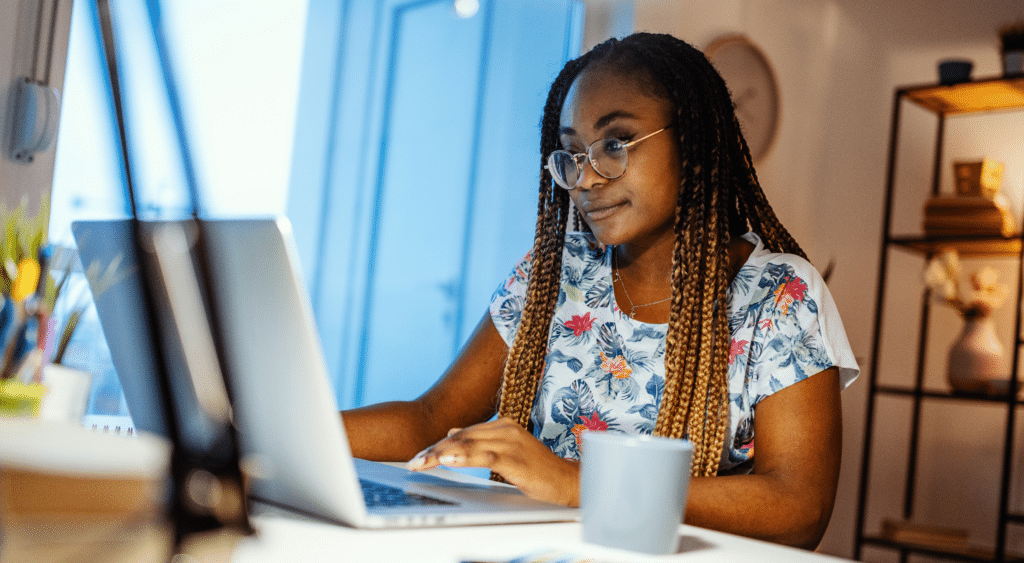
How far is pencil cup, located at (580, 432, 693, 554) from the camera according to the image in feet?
1.89

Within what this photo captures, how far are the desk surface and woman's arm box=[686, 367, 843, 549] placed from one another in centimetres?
18

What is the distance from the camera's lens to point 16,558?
0.95 ft

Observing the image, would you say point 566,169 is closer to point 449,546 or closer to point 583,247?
point 583,247

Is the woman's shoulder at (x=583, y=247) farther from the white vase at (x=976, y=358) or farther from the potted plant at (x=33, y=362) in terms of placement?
the white vase at (x=976, y=358)

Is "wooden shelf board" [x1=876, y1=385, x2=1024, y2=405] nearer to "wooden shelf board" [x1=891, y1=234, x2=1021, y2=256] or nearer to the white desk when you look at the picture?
"wooden shelf board" [x1=891, y1=234, x2=1021, y2=256]

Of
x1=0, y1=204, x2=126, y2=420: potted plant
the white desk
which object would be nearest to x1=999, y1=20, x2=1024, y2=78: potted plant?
x1=0, y1=204, x2=126, y2=420: potted plant

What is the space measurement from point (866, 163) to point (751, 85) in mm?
715

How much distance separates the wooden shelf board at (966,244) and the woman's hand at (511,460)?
2475mm

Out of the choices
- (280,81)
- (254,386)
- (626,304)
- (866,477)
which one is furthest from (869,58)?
(254,386)

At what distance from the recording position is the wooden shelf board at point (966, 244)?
2.77 metres

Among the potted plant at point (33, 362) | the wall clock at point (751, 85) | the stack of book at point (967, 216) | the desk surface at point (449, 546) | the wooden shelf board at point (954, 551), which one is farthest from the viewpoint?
the wall clock at point (751, 85)

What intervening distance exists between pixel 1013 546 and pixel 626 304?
7.86ft

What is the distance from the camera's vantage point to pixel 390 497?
2.25 feet

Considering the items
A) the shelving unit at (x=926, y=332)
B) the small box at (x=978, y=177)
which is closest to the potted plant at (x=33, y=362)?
the shelving unit at (x=926, y=332)
